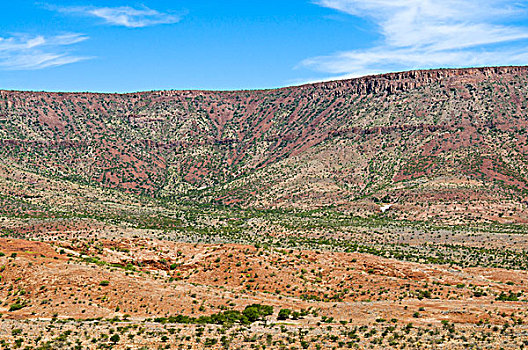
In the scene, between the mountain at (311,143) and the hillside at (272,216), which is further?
the mountain at (311,143)

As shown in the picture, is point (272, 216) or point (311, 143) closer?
point (272, 216)

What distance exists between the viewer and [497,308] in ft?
114

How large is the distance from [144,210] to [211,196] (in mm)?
32712

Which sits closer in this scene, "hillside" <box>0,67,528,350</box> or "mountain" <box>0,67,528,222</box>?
"hillside" <box>0,67,528,350</box>

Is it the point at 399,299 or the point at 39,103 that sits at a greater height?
the point at 39,103

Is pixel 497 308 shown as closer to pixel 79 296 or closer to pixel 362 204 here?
pixel 79 296

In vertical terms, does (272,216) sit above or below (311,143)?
below

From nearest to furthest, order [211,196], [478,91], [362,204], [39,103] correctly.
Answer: [362,204]
[211,196]
[478,91]
[39,103]

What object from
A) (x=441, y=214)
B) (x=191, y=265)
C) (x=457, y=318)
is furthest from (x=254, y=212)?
(x=457, y=318)

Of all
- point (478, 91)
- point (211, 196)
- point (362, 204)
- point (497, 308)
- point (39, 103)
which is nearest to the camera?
point (497, 308)

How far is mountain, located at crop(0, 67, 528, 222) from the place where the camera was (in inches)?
4505

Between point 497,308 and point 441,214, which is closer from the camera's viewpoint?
point 497,308

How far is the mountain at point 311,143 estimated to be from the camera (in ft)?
375

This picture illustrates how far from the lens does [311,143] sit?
148 meters
